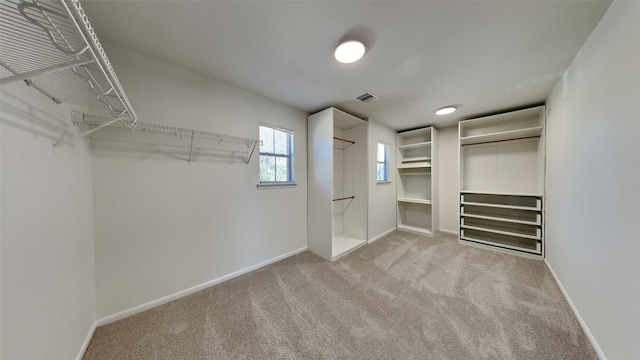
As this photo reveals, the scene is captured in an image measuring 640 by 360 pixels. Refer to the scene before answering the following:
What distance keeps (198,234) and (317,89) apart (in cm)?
222

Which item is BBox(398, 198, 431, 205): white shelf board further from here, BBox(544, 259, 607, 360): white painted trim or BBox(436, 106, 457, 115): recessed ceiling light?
BBox(544, 259, 607, 360): white painted trim

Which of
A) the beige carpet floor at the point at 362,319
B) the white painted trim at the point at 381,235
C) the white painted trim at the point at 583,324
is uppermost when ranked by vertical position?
the white painted trim at the point at 381,235

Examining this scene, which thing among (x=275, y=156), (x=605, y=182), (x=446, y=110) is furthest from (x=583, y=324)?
(x=275, y=156)

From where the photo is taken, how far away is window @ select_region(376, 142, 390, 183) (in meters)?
4.00

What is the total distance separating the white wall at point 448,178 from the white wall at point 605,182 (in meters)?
1.97

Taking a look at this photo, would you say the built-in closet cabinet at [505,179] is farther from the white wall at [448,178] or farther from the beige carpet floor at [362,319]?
the beige carpet floor at [362,319]

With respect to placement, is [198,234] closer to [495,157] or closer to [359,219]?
[359,219]

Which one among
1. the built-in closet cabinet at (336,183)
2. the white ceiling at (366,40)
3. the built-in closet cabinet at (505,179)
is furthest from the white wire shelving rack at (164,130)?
the built-in closet cabinet at (505,179)

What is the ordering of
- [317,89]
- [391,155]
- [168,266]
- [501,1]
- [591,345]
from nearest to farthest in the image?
[501,1], [591,345], [168,266], [317,89], [391,155]

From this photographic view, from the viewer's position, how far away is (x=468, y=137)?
3.38 metres

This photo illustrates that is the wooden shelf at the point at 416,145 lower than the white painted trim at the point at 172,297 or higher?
higher

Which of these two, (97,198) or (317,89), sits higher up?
(317,89)

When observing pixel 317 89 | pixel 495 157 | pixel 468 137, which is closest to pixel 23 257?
pixel 317 89

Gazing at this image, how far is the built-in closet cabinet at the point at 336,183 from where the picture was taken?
9.15 feet
